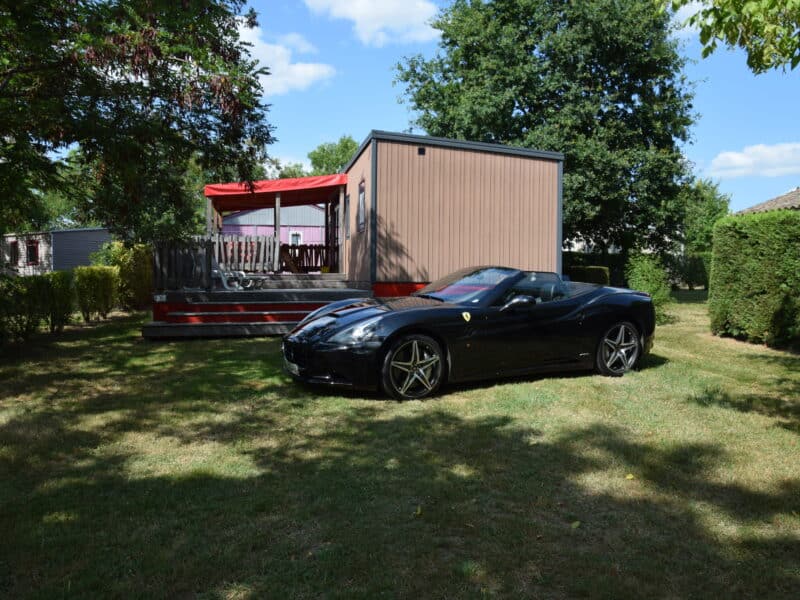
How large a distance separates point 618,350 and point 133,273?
42.3 ft

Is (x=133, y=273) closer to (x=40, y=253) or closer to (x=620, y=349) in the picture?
(x=620, y=349)

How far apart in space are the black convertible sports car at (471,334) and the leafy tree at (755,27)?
9.07ft

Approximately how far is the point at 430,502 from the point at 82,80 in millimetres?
6779

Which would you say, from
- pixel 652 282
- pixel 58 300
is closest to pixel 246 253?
pixel 58 300

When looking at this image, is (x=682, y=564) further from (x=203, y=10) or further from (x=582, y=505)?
(x=203, y=10)

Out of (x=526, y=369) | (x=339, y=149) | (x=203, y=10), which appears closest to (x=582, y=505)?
(x=526, y=369)

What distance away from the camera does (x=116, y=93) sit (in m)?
7.28

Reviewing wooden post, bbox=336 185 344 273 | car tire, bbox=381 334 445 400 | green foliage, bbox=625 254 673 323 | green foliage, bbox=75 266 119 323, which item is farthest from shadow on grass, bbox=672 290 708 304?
green foliage, bbox=75 266 119 323

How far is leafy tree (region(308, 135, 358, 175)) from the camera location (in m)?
65.9

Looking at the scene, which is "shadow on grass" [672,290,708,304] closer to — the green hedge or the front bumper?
the green hedge

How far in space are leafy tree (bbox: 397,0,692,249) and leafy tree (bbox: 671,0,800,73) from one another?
14.4 meters

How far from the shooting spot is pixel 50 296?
9.70 metres

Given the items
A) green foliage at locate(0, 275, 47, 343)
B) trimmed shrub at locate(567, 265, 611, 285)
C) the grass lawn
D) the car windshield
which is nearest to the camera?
the grass lawn

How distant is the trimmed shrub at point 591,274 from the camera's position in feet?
63.8
